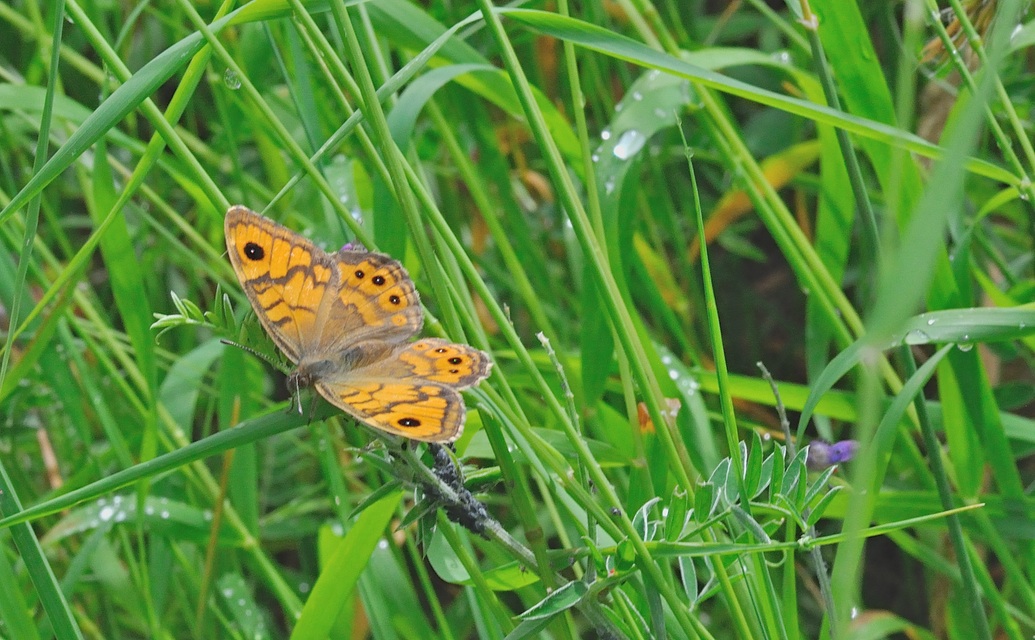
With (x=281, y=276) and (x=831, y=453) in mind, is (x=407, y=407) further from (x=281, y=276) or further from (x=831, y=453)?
(x=831, y=453)

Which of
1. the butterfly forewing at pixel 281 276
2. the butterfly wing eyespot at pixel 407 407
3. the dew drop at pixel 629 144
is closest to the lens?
the butterfly wing eyespot at pixel 407 407

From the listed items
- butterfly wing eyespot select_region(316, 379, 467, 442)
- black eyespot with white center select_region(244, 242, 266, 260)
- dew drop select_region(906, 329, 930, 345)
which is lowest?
dew drop select_region(906, 329, 930, 345)

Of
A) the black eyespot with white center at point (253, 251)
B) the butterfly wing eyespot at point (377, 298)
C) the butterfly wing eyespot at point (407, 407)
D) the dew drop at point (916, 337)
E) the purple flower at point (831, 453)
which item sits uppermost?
the black eyespot with white center at point (253, 251)

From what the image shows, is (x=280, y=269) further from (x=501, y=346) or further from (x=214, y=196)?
(x=501, y=346)

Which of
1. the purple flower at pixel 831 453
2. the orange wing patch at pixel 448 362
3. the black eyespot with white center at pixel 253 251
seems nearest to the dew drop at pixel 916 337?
the purple flower at pixel 831 453

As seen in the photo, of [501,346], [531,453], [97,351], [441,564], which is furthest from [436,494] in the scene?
[501,346]

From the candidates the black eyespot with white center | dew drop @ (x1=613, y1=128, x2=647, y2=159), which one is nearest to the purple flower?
dew drop @ (x1=613, y1=128, x2=647, y2=159)

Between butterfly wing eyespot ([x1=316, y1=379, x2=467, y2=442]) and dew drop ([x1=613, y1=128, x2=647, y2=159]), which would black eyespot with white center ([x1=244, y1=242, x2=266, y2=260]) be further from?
dew drop ([x1=613, y1=128, x2=647, y2=159])

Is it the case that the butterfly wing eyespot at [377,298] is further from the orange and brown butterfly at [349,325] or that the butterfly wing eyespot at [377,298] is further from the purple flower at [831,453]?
the purple flower at [831,453]
